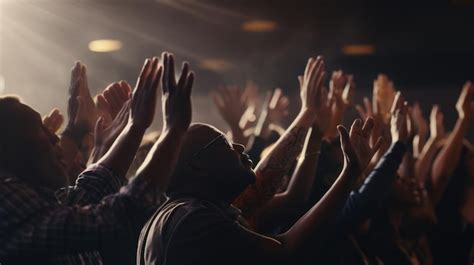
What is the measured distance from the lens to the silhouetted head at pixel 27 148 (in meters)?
2.02

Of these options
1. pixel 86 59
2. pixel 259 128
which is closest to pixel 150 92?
pixel 259 128

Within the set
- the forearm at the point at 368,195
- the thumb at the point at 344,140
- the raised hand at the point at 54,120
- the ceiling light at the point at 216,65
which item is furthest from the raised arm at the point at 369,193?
the ceiling light at the point at 216,65

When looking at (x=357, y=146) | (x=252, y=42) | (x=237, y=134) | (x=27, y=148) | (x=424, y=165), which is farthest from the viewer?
(x=252, y=42)

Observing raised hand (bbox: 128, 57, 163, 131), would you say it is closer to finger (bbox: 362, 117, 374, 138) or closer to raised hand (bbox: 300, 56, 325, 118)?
finger (bbox: 362, 117, 374, 138)

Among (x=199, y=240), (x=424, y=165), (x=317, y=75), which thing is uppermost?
(x=317, y=75)

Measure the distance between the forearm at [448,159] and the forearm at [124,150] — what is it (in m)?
2.28

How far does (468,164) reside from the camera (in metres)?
4.00

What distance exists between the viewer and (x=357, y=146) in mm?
2307

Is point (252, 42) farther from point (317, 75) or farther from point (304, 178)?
point (304, 178)

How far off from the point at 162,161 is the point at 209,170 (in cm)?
31

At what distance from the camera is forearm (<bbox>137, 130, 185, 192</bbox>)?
69.5 inches

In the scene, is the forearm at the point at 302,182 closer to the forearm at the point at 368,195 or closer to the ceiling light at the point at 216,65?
the forearm at the point at 368,195

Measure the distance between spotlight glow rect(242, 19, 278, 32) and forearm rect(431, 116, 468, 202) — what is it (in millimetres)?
3401

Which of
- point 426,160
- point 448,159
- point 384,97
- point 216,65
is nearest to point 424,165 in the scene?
point 426,160
